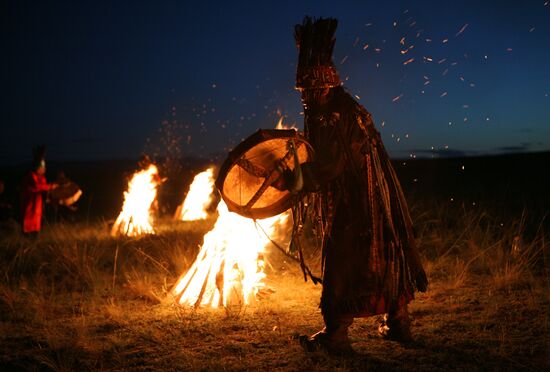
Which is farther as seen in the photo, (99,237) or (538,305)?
(99,237)

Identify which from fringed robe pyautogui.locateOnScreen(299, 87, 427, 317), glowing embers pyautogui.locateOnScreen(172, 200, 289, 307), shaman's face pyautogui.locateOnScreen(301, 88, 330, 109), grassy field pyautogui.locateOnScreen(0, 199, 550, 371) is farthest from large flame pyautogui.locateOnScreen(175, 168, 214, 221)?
fringed robe pyautogui.locateOnScreen(299, 87, 427, 317)

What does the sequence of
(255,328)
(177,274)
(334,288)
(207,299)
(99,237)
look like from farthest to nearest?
(99,237), (177,274), (207,299), (255,328), (334,288)

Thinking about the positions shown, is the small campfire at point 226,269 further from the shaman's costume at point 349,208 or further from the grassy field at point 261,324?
the shaman's costume at point 349,208

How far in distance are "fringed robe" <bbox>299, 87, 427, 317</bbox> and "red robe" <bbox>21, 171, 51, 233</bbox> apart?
8896 mm

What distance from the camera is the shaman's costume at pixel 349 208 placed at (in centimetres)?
355

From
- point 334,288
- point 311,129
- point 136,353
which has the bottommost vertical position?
point 136,353

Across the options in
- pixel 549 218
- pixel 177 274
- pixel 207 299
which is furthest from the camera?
pixel 549 218

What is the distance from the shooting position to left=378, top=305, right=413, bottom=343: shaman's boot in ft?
12.6

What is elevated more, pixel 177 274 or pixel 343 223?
pixel 343 223

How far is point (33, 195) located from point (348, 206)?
9.30 m

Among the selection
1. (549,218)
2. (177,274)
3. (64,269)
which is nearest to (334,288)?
(177,274)

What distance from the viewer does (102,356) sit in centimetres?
395

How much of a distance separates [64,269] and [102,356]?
11.4 ft

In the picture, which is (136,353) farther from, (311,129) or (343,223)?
(311,129)
